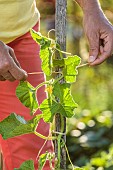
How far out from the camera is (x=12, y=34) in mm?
2496

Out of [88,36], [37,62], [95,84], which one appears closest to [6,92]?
[37,62]

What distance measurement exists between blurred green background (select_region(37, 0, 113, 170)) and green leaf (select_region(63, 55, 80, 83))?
1.80m

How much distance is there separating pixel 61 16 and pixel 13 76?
0.23 meters

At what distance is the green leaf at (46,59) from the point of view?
211 cm

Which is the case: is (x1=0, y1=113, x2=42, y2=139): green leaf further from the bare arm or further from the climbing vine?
the bare arm

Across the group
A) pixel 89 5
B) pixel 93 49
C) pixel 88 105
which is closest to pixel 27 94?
pixel 93 49

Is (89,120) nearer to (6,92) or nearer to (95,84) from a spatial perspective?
(95,84)

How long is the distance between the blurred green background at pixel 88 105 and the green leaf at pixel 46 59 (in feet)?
5.98

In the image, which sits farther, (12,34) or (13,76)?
(12,34)

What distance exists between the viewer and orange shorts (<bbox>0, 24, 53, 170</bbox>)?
259 cm

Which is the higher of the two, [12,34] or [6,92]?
[12,34]

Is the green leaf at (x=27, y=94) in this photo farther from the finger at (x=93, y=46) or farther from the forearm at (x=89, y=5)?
the forearm at (x=89, y=5)

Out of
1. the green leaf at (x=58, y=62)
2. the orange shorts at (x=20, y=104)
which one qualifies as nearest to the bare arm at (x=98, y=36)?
the green leaf at (x=58, y=62)

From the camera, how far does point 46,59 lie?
213 cm
